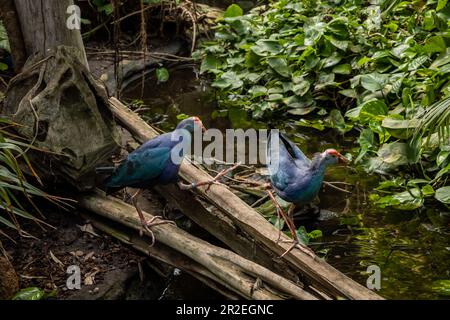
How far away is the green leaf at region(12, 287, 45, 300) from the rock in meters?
0.06

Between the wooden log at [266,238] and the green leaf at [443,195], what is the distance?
1704mm

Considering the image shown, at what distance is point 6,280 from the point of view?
408 centimetres

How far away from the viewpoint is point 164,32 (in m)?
9.36

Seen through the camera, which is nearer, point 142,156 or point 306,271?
point 306,271

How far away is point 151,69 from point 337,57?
2.66 meters

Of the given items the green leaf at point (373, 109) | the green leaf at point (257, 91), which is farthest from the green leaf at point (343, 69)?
the green leaf at point (373, 109)

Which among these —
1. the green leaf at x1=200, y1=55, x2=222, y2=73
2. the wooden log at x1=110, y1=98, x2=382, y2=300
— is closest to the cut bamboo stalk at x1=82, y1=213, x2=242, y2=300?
the wooden log at x1=110, y1=98, x2=382, y2=300

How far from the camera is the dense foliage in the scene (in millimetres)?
5934

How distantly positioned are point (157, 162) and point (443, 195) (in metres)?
2.37

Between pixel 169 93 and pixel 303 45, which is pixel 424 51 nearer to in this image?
pixel 303 45

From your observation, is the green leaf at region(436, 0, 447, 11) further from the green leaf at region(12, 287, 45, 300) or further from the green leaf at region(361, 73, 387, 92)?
the green leaf at region(12, 287, 45, 300)

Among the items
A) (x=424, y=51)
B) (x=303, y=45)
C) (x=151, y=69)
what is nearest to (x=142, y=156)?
(x=424, y=51)
